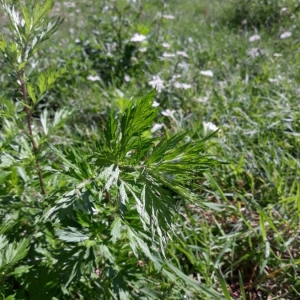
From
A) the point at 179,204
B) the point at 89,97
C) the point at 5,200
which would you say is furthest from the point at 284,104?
the point at 5,200

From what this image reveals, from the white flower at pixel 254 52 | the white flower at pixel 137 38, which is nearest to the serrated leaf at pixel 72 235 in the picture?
the white flower at pixel 137 38

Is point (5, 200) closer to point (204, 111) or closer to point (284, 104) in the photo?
point (204, 111)

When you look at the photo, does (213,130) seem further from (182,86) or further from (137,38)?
(137,38)

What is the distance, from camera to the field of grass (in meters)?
1.75

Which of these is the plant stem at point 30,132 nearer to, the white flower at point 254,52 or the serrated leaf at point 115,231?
the serrated leaf at point 115,231

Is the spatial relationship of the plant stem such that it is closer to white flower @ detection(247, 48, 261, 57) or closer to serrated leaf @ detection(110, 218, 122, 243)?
serrated leaf @ detection(110, 218, 122, 243)

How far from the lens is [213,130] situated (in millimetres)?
2645

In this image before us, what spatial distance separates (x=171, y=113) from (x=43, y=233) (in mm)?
1446

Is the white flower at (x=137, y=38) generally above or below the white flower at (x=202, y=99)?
above

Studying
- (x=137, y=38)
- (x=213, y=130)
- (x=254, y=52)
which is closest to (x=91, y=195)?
(x=213, y=130)

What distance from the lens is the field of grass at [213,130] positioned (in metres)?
1.75

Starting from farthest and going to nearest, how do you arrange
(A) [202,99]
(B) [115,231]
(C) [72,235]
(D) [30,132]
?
1. (A) [202,99]
2. (D) [30,132]
3. (C) [72,235]
4. (B) [115,231]

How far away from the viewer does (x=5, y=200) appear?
1584 mm

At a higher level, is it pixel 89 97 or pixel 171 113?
pixel 171 113
